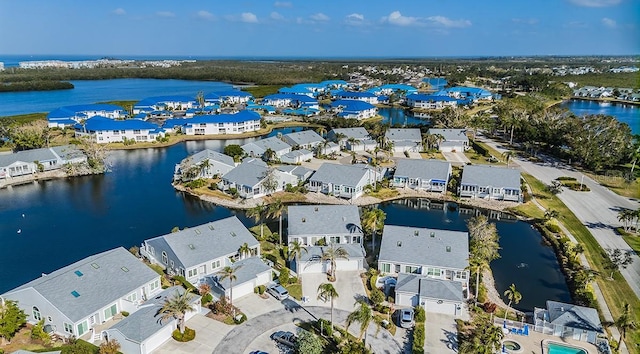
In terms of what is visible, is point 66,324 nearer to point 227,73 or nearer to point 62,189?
point 62,189

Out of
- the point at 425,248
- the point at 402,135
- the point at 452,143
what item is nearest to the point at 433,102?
the point at 452,143

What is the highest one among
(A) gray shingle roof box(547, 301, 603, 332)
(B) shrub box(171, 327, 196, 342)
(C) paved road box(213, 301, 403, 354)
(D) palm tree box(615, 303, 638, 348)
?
(D) palm tree box(615, 303, 638, 348)

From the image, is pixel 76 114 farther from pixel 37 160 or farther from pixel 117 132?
pixel 37 160

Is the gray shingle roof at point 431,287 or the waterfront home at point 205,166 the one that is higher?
the waterfront home at point 205,166

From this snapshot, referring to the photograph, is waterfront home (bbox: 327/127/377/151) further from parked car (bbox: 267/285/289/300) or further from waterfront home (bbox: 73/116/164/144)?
parked car (bbox: 267/285/289/300)

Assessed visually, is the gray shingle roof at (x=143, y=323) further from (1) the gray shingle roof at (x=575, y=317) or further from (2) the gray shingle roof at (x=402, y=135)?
(2) the gray shingle roof at (x=402, y=135)

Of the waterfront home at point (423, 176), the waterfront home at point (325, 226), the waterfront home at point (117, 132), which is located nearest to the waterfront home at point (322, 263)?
the waterfront home at point (325, 226)

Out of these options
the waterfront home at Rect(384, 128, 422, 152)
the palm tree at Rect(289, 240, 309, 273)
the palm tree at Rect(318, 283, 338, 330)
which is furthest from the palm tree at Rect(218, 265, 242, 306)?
the waterfront home at Rect(384, 128, 422, 152)
